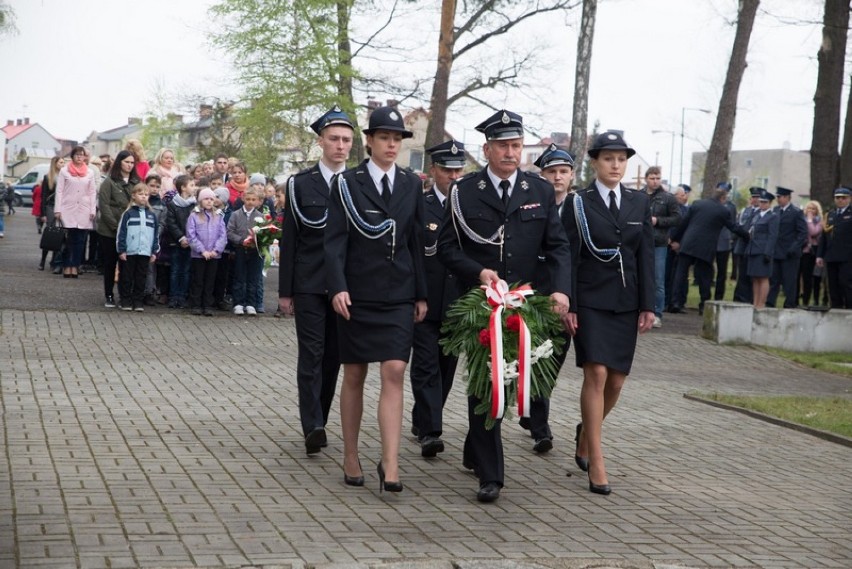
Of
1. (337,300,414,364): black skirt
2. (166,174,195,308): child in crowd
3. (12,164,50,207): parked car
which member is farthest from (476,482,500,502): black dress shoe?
(12,164,50,207): parked car

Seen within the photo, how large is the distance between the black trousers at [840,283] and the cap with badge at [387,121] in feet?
46.8

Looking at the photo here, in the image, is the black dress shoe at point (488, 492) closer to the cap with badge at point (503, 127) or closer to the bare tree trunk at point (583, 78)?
the cap with badge at point (503, 127)

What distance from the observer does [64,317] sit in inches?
596

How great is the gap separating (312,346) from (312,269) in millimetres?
509

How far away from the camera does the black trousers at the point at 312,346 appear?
27.6 ft

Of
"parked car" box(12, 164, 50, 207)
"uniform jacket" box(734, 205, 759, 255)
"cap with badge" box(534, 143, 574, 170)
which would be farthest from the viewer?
"parked car" box(12, 164, 50, 207)

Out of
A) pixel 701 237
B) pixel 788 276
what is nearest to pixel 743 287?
pixel 788 276

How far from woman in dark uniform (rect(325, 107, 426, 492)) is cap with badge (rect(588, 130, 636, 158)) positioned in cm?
121

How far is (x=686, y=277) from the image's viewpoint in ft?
70.9

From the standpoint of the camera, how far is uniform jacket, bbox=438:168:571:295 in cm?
766

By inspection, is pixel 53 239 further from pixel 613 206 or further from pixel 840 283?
pixel 613 206

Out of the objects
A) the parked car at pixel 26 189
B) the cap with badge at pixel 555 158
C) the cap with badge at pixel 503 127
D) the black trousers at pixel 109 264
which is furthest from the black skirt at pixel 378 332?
the parked car at pixel 26 189

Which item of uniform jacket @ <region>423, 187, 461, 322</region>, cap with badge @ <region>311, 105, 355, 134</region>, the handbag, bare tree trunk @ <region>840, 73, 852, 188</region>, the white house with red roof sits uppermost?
the white house with red roof

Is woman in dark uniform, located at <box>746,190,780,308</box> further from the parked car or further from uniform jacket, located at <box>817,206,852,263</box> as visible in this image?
the parked car
